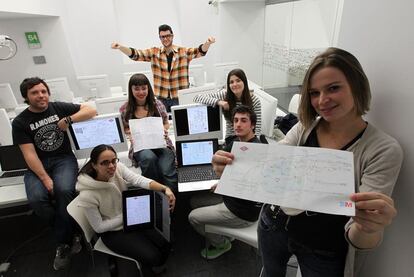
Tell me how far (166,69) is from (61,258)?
259cm

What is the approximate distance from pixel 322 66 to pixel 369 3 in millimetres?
405

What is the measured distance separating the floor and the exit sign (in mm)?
3338

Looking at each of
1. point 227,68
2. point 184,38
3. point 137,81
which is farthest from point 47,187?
point 184,38

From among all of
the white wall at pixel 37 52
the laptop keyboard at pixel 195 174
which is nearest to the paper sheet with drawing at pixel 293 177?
the laptop keyboard at pixel 195 174

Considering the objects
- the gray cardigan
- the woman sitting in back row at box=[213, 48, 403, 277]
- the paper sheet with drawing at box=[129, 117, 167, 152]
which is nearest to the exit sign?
the paper sheet with drawing at box=[129, 117, 167, 152]

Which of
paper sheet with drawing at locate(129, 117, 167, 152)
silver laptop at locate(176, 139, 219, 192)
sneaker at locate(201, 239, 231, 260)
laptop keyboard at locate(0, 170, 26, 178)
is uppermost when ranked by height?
paper sheet with drawing at locate(129, 117, 167, 152)

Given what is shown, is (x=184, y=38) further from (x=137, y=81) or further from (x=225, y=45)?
(x=137, y=81)

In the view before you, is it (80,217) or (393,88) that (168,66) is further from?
(393,88)

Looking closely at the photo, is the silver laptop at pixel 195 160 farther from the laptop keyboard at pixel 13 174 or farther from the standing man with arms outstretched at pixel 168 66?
the standing man with arms outstretched at pixel 168 66

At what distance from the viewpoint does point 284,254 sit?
3.85 ft

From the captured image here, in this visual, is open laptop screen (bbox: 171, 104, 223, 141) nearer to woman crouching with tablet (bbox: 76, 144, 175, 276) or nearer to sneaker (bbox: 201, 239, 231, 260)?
woman crouching with tablet (bbox: 76, 144, 175, 276)

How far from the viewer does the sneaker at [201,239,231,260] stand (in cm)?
213

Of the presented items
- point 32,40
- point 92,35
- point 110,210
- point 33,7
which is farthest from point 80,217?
point 32,40

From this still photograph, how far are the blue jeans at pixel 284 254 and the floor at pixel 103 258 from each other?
0.81m
